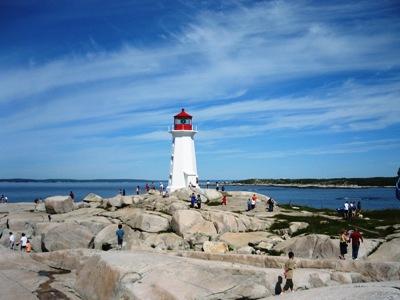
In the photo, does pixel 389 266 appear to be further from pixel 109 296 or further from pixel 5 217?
pixel 5 217

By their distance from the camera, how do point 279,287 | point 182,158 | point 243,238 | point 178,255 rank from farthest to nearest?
1. point 182,158
2. point 243,238
3. point 178,255
4. point 279,287

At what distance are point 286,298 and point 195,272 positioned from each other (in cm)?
370

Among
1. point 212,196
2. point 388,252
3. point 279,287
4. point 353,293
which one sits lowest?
point 279,287

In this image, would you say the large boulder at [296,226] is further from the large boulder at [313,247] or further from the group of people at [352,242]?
the group of people at [352,242]

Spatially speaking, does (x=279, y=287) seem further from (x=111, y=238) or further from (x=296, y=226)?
(x=111, y=238)

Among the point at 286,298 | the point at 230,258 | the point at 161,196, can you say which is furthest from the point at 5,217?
the point at 286,298

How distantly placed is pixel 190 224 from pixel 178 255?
9.01 metres

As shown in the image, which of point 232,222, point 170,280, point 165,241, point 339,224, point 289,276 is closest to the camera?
point 289,276

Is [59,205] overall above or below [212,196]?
below

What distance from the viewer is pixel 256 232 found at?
103 ft

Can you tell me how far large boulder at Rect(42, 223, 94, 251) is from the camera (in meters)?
30.9

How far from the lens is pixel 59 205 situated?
42188 mm

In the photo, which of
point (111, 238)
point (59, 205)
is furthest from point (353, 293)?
point (59, 205)

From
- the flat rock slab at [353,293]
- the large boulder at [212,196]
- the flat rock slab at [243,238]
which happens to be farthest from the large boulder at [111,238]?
the flat rock slab at [353,293]
